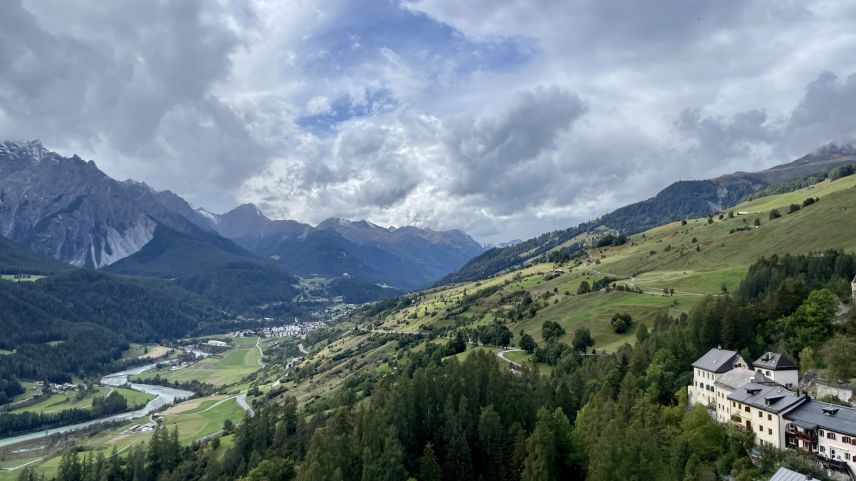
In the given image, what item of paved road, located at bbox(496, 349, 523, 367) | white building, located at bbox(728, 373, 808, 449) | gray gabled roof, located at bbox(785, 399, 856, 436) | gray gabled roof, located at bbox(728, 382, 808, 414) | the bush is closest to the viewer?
gray gabled roof, located at bbox(785, 399, 856, 436)

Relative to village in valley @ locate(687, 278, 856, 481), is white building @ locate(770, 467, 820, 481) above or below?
below

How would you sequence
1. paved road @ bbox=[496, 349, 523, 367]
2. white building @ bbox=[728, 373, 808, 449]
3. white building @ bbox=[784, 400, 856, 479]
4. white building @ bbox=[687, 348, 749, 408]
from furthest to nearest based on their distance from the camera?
paved road @ bbox=[496, 349, 523, 367] < white building @ bbox=[687, 348, 749, 408] < white building @ bbox=[728, 373, 808, 449] < white building @ bbox=[784, 400, 856, 479]

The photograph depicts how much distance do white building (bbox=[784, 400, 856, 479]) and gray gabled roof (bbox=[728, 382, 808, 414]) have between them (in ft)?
3.47

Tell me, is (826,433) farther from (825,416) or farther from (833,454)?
(833,454)

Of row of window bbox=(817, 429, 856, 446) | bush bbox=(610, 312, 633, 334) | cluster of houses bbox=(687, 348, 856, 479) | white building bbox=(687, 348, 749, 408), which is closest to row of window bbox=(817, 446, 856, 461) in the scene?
cluster of houses bbox=(687, 348, 856, 479)

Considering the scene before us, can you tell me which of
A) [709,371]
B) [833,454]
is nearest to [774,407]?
[833,454]

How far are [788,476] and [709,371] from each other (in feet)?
97.9

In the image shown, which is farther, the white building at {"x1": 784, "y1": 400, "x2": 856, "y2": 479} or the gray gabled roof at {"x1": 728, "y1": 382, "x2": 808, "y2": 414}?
the gray gabled roof at {"x1": 728, "y1": 382, "x2": 808, "y2": 414}

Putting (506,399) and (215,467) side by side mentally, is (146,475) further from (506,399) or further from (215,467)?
(506,399)

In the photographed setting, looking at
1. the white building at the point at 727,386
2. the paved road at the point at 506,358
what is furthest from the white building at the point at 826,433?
the paved road at the point at 506,358

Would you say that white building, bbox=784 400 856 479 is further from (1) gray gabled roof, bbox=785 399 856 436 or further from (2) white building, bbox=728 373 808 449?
(2) white building, bbox=728 373 808 449

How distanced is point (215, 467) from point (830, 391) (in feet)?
432

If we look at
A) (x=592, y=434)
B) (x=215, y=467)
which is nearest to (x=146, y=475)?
(x=215, y=467)

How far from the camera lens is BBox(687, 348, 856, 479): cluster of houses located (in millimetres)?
64688
